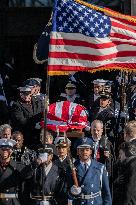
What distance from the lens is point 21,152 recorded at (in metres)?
11.6

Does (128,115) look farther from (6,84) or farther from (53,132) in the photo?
(6,84)

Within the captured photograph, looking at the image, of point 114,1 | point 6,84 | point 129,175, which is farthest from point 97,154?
point 114,1

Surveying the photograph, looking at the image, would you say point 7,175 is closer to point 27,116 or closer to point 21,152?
point 21,152

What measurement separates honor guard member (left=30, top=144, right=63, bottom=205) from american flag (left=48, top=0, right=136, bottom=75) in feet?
4.43

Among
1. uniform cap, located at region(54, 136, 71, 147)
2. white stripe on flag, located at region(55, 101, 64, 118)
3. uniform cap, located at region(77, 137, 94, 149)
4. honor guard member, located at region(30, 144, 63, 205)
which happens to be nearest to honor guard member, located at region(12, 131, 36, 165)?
uniform cap, located at region(54, 136, 71, 147)

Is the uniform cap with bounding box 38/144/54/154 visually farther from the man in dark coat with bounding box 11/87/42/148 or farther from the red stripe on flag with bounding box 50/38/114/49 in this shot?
the man in dark coat with bounding box 11/87/42/148

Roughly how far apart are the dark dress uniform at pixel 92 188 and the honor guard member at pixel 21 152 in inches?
56.0

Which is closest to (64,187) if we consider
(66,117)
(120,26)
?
(120,26)

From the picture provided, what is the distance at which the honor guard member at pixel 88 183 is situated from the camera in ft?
32.0

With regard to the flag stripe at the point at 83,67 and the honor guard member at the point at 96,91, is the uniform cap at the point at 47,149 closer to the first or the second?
the flag stripe at the point at 83,67

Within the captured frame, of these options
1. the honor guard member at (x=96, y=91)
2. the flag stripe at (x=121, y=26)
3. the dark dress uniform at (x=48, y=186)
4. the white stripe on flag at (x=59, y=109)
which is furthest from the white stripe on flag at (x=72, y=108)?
the flag stripe at (x=121, y=26)

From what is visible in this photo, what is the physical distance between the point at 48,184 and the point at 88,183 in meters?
0.63

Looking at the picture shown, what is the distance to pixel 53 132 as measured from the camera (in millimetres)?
12438

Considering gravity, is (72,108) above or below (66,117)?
above
